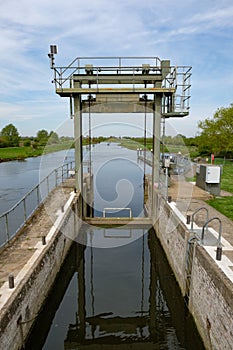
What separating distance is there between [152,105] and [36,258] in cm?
787

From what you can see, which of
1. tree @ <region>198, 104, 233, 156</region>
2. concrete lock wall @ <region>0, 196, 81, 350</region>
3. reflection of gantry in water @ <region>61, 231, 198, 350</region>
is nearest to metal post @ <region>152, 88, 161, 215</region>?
reflection of gantry in water @ <region>61, 231, 198, 350</region>

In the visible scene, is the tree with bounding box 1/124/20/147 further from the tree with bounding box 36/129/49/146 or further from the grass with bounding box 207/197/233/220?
the grass with bounding box 207/197/233/220

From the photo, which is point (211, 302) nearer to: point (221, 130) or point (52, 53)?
point (52, 53)

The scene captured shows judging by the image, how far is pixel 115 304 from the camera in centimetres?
734

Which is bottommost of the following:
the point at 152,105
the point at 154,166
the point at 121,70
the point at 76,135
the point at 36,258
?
the point at 36,258

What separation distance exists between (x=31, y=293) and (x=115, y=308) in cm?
251

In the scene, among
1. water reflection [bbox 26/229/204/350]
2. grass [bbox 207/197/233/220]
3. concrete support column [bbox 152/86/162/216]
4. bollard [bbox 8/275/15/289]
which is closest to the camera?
bollard [bbox 8/275/15/289]

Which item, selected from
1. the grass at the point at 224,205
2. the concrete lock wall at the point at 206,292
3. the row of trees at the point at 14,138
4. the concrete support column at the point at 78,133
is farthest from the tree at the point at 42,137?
the concrete lock wall at the point at 206,292

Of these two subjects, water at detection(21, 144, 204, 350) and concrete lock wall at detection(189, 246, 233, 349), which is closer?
concrete lock wall at detection(189, 246, 233, 349)

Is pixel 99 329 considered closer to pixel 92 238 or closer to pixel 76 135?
pixel 92 238

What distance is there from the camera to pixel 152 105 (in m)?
11.7

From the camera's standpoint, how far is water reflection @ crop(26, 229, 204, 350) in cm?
609

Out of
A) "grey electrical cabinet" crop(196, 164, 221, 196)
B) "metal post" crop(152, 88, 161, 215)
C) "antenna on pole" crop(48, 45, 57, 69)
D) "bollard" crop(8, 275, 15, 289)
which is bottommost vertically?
"bollard" crop(8, 275, 15, 289)

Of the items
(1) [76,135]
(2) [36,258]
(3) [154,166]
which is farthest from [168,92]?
(2) [36,258]
